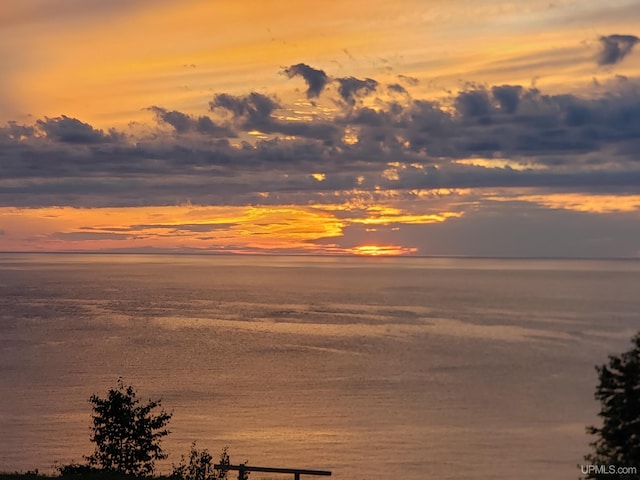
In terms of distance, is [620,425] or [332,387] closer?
[620,425]

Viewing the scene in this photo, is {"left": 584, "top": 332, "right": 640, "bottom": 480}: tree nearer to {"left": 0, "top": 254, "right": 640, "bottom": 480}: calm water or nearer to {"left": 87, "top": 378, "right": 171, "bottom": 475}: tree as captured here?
{"left": 87, "top": 378, "right": 171, "bottom": 475}: tree

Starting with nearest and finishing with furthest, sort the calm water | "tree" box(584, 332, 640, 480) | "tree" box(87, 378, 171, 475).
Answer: "tree" box(584, 332, 640, 480) → "tree" box(87, 378, 171, 475) → the calm water

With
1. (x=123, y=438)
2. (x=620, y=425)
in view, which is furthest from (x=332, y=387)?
(x=620, y=425)

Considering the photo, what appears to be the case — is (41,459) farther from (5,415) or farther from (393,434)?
(393,434)

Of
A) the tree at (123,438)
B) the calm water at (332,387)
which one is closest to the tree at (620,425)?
the tree at (123,438)

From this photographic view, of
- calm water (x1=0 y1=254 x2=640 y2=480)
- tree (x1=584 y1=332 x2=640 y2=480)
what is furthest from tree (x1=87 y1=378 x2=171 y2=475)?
tree (x1=584 y1=332 x2=640 y2=480)

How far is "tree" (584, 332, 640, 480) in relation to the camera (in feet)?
90.2

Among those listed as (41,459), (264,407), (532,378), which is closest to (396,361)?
(532,378)

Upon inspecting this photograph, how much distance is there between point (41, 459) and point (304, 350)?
59867 millimetres

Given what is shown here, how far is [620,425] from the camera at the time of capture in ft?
92.4

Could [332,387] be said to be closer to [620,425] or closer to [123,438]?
[123,438]

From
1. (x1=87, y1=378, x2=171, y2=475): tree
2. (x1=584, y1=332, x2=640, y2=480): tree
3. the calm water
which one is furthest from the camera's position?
the calm water

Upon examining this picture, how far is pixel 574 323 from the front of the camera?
160375mm

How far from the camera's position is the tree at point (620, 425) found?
2748 centimetres
